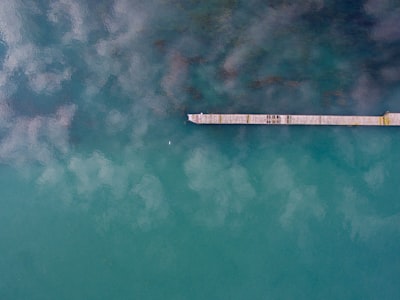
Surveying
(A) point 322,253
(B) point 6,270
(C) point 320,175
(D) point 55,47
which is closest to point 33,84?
(D) point 55,47

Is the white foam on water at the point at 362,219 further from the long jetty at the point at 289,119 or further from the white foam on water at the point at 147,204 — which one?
the white foam on water at the point at 147,204

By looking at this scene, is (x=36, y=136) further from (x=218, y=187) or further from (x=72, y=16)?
(x=218, y=187)

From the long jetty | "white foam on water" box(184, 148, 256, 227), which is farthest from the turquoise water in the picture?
the long jetty

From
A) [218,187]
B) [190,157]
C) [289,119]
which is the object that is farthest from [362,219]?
[190,157]

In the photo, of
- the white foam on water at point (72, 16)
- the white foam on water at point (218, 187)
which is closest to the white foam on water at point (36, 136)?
the white foam on water at point (72, 16)

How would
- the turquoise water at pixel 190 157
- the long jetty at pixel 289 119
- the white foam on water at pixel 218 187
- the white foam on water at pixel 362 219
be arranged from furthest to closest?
the white foam on water at pixel 218 187, the white foam on water at pixel 362 219, the turquoise water at pixel 190 157, the long jetty at pixel 289 119

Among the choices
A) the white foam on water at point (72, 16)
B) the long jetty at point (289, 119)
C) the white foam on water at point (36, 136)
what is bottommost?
the white foam on water at point (36, 136)

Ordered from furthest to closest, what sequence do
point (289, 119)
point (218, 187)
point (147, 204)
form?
point (218, 187) → point (147, 204) → point (289, 119)

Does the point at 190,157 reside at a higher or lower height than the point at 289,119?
lower
